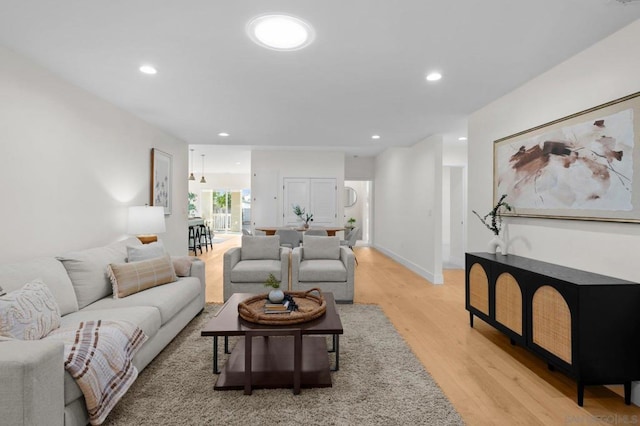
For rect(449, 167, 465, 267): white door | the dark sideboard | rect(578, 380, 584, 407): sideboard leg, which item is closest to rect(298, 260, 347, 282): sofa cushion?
the dark sideboard

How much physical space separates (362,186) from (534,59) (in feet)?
30.7

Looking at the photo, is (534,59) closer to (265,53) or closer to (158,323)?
(265,53)

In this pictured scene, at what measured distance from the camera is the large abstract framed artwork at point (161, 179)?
4.92 metres

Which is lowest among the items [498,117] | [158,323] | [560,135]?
[158,323]

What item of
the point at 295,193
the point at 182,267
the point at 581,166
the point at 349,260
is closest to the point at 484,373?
the point at 581,166

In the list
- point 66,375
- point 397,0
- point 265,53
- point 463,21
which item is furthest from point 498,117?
point 66,375

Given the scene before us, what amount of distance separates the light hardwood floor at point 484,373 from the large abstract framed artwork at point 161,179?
168 cm

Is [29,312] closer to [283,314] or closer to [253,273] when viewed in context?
[283,314]

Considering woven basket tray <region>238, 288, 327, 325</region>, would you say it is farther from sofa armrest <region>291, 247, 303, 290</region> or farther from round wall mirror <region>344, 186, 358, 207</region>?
round wall mirror <region>344, 186, 358, 207</region>

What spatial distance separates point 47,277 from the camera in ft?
7.77

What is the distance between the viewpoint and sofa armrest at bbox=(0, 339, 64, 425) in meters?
1.37

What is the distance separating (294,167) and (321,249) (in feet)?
13.7

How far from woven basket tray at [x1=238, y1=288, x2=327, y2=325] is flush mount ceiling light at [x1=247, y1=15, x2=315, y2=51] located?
1.90 meters

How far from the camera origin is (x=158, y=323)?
261cm
